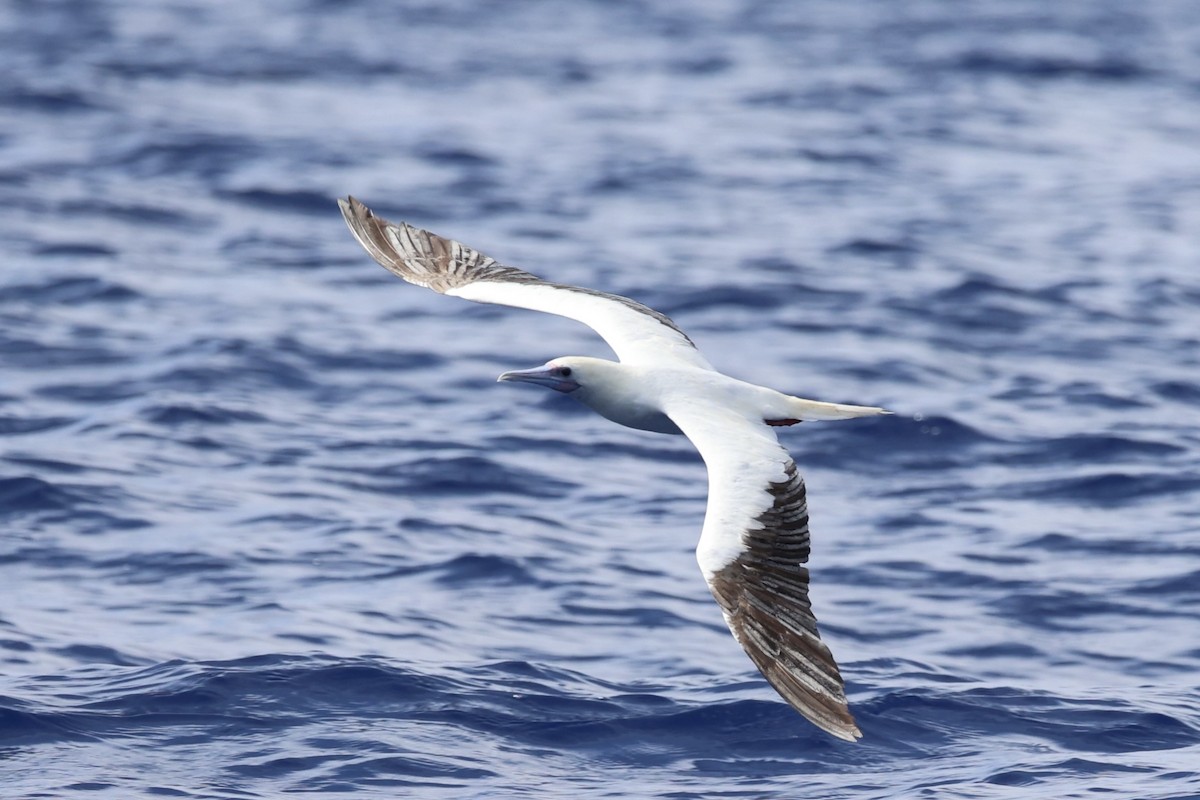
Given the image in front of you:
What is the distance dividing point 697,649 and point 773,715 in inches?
39.4

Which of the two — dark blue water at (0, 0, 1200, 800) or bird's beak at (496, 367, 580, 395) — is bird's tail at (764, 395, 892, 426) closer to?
bird's beak at (496, 367, 580, 395)

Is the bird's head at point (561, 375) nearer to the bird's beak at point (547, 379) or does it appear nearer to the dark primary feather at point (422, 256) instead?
the bird's beak at point (547, 379)

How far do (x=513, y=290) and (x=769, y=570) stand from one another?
3.16 metres

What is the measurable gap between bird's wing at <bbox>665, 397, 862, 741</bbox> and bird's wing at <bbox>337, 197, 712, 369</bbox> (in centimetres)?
160

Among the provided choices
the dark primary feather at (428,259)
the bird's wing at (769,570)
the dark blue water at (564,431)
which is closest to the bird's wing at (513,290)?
the dark primary feather at (428,259)

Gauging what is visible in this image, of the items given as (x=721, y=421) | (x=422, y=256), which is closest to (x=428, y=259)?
(x=422, y=256)

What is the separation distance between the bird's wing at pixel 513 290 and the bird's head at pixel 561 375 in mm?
620

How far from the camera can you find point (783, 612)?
7.66 meters

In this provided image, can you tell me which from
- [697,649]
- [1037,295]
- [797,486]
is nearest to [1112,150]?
[1037,295]

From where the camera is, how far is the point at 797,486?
8.03 metres

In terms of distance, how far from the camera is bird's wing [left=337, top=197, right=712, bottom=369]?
9.90 m

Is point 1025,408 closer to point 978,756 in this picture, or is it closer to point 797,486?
point 978,756

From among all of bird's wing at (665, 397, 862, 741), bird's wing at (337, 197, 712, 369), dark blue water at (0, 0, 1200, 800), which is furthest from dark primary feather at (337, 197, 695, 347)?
bird's wing at (665, 397, 862, 741)

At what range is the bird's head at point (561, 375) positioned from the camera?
9000 millimetres
